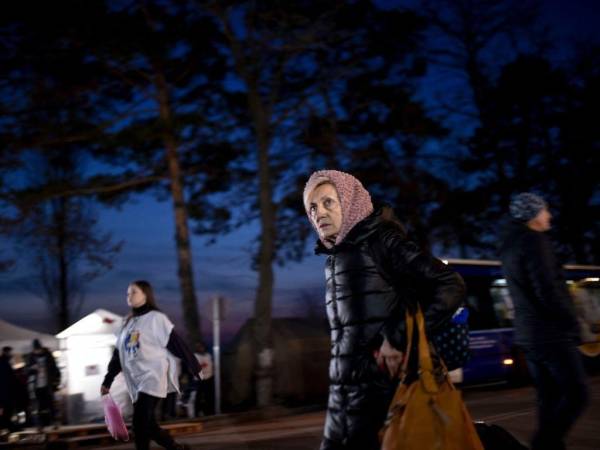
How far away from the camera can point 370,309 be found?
8.95ft

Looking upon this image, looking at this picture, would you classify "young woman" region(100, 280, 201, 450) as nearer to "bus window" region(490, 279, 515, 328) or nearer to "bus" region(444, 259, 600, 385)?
"bus" region(444, 259, 600, 385)

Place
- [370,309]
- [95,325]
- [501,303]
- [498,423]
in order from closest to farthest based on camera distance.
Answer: [370,309] → [498,423] → [95,325] → [501,303]

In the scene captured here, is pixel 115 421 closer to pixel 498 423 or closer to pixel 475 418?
pixel 498 423

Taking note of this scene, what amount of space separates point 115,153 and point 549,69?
61.0ft

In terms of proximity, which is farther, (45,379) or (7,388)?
(45,379)

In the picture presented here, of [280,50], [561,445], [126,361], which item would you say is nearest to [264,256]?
[280,50]

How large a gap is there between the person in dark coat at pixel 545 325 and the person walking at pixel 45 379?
1223 centimetres

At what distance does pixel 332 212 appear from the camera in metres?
3.02

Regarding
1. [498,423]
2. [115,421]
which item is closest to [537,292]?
[115,421]

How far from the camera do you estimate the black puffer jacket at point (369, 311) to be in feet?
8.75

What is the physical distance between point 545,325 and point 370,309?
Answer: 1669 mm

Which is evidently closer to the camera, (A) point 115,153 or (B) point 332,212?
(B) point 332,212

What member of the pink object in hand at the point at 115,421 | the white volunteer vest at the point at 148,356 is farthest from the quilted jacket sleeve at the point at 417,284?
the pink object in hand at the point at 115,421

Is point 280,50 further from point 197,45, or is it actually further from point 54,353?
point 54,353
